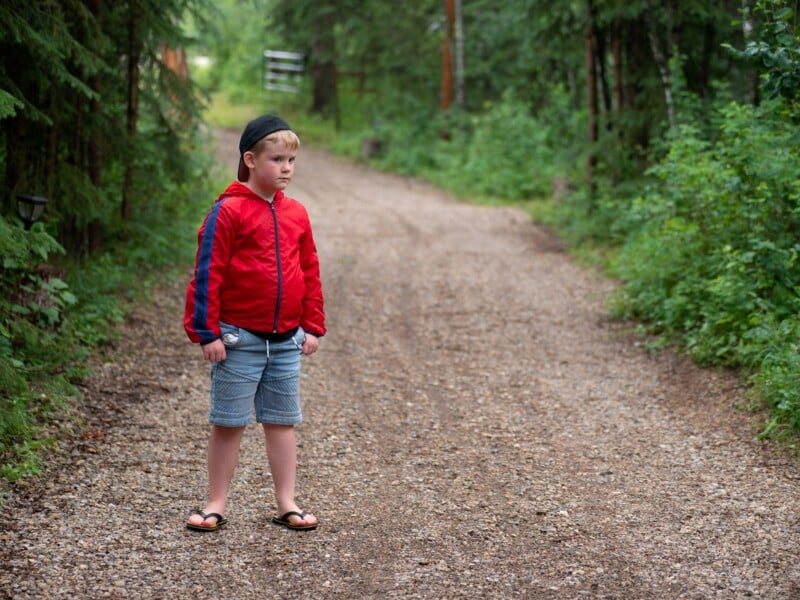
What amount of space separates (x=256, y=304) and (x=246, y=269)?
0.16 m

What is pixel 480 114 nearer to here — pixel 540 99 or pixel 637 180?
pixel 540 99

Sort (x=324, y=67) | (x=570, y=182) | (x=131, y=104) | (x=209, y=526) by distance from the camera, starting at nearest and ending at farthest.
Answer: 1. (x=209, y=526)
2. (x=131, y=104)
3. (x=570, y=182)
4. (x=324, y=67)

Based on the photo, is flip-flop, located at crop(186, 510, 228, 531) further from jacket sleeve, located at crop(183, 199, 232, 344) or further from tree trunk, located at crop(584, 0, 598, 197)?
tree trunk, located at crop(584, 0, 598, 197)

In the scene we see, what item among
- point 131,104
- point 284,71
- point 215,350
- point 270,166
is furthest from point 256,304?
point 284,71

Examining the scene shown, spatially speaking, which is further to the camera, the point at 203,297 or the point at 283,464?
the point at 283,464

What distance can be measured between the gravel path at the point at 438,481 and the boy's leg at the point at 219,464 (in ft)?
0.39

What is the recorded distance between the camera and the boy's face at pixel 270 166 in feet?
14.0

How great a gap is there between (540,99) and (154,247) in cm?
1481

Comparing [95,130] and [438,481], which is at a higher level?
[95,130]

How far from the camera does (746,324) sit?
736 cm

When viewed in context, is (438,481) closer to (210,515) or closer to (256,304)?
(210,515)

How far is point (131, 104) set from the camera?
31.9 feet

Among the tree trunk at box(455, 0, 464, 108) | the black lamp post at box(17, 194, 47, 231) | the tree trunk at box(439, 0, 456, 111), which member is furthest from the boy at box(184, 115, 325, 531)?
the tree trunk at box(439, 0, 456, 111)

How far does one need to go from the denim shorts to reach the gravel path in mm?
567
